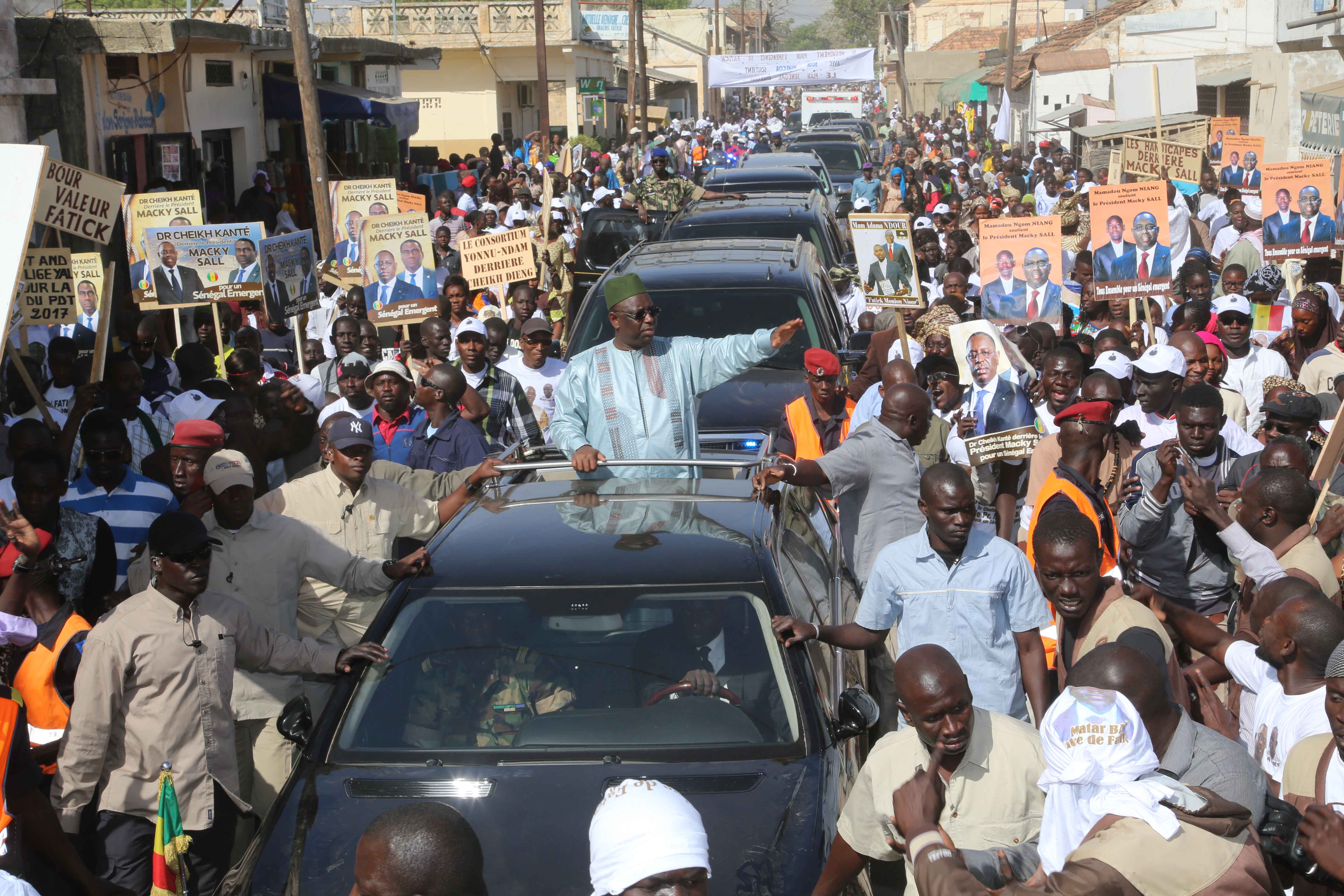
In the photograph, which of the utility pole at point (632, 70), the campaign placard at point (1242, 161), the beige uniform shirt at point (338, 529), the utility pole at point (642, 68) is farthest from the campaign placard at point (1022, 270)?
the utility pole at point (642, 68)

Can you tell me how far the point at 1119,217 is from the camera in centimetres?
972

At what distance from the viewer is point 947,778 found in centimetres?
342

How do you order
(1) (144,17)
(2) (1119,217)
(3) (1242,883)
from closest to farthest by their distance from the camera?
(3) (1242,883)
(2) (1119,217)
(1) (144,17)

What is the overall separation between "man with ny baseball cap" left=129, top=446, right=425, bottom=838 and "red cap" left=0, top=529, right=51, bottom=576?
1.09 ft

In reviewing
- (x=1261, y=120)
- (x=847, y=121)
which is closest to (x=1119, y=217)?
(x=1261, y=120)

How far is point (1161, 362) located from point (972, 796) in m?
3.65

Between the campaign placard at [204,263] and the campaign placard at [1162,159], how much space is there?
7.96 metres

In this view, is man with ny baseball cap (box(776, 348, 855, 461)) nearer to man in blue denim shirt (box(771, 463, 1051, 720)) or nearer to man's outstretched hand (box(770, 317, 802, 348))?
man's outstretched hand (box(770, 317, 802, 348))

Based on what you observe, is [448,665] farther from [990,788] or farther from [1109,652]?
[1109,652]

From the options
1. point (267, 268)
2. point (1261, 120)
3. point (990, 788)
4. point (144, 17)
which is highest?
point (144, 17)

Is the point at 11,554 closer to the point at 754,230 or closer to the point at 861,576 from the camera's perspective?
the point at 861,576

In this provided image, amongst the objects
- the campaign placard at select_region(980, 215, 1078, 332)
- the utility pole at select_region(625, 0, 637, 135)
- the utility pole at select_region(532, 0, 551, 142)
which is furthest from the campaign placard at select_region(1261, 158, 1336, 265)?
the utility pole at select_region(625, 0, 637, 135)

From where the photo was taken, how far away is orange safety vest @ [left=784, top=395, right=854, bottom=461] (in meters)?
6.62

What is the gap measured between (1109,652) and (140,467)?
16.4 ft
